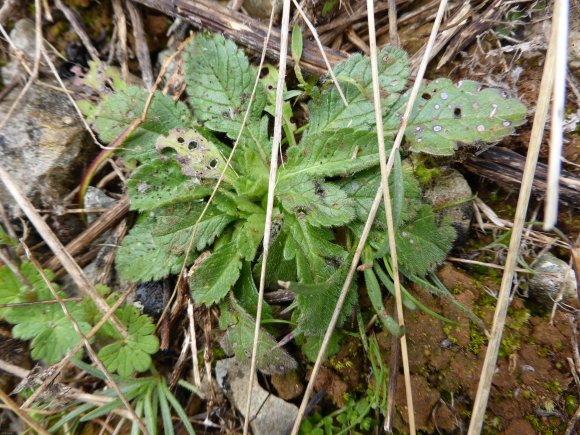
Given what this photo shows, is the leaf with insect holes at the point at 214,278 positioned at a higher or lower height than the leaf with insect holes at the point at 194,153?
lower

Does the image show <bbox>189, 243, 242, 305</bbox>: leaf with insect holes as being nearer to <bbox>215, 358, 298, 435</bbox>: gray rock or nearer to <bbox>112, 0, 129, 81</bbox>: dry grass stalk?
<bbox>215, 358, 298, 435</bbox>: gray rock

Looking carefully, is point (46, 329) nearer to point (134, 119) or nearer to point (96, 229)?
point (96, 229)

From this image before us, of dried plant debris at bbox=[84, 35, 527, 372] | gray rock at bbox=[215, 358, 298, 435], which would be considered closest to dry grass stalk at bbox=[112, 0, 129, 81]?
dried plant debris at bbox=[84, 35, 527, 372]

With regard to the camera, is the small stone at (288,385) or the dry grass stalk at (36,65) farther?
the dry grass stalk at (36,65)

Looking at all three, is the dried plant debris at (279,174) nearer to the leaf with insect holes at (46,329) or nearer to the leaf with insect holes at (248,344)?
the leaf with insect holes at (248,344)

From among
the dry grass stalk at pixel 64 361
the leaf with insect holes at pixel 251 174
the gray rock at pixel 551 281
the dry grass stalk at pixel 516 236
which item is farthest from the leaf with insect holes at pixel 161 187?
the gray rock at pixel 551 281

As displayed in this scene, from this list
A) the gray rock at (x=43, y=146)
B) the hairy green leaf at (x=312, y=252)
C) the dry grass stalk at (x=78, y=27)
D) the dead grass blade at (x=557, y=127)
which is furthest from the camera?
the dry grass stalk at (x=78, y=27)

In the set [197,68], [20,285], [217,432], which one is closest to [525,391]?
[217,432]
